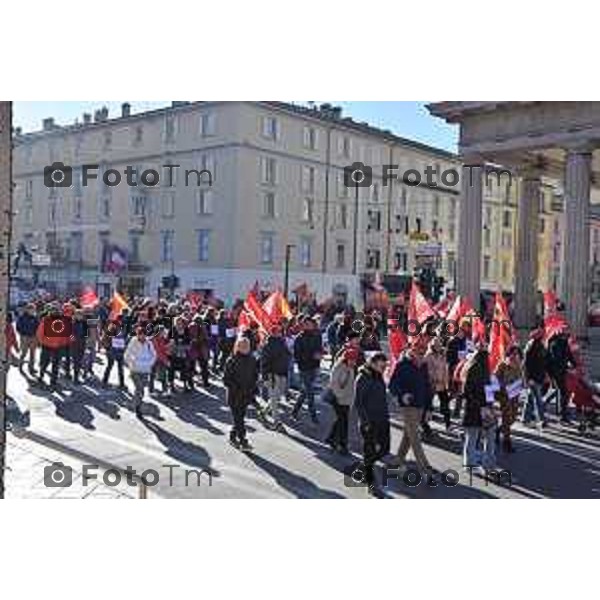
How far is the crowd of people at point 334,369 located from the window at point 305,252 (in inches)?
46.8

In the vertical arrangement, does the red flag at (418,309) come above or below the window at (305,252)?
below

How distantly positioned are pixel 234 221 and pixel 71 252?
399 centimetres

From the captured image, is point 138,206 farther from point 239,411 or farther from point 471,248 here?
point 471,248

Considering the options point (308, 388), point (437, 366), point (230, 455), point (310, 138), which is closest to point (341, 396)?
point (230, 455)

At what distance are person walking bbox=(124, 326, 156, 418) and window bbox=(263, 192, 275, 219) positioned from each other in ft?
13.1

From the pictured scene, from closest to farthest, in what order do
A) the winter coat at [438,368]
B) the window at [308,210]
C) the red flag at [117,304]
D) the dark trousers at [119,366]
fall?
1. the winter coat at [438,368]
2. the red flag at [117,304]
3. the window at [308,210]
4. the dark trousers at [119,366]

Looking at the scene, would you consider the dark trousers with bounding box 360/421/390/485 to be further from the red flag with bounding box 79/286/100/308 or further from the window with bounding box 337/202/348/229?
the red flag with bounding box 79/286/100/308

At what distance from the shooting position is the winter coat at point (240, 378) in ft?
38.3

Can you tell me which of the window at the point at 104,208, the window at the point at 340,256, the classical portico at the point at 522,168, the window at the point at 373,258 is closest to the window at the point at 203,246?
the window at the point at 340,256

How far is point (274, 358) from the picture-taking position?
13.2 meters

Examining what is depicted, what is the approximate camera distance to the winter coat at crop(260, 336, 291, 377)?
Answer: 13.2 meters

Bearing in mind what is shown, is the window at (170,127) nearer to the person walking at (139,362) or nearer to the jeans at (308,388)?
the person walking at (139,362)

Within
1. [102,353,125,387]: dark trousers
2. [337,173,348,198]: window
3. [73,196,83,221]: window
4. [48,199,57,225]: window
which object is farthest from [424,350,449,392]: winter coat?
[102,353,125,387]: dark trousers

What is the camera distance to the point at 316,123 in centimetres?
1212
